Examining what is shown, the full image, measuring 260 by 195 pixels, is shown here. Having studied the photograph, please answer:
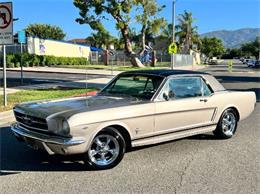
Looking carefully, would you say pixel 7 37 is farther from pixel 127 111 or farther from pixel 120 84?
pixel 127 111

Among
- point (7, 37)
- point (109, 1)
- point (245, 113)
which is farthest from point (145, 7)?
point (245, 113)

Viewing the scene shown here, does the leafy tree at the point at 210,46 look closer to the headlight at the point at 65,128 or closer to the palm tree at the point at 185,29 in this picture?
the palm tree at the point at 185,29

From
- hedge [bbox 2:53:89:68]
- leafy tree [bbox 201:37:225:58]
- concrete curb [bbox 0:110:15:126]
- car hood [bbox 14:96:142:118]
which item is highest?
leafy tree [bbox 201:37:225:58]

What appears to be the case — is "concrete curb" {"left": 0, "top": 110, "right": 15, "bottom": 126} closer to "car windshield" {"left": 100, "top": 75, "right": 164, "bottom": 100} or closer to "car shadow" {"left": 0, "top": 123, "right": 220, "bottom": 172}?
"car shadow" {"left": 0, "top": 123, "right": 220, "bottom": 172}

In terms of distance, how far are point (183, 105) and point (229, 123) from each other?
1.58 metres

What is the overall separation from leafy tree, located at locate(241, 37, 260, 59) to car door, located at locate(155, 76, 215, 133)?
14527 centimetres

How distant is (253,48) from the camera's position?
154 m

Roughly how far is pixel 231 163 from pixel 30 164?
9.59 ft

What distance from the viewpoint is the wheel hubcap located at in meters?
7.95

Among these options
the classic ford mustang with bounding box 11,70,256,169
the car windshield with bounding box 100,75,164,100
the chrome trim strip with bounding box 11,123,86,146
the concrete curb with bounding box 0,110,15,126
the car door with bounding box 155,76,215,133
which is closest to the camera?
the chrome trim strip with bounding box 11,123,86,146

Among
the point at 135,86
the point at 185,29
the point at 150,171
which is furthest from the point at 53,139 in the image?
the point at 185,29

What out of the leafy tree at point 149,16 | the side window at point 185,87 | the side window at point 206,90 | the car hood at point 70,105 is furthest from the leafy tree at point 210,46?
the car hood at point 70,105

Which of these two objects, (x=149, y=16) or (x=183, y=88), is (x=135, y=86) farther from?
(x=149, y=16)

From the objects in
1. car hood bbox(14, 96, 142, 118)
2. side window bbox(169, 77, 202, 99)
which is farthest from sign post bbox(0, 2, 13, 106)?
side window bbox(169, 77, 202, 99)
